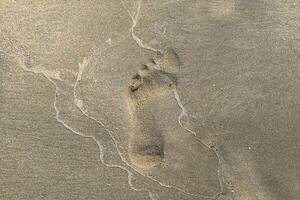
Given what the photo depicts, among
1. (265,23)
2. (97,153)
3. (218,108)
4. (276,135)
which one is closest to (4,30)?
(97,153)

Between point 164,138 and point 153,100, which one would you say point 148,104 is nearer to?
point 153,100

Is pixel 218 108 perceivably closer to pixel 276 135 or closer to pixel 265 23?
pixel 276 135

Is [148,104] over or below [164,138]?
over

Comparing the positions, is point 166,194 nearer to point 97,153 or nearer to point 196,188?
point 196,188

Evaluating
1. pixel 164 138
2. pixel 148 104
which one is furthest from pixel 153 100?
pixel 164 138

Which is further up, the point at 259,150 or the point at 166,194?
the point at 259,150

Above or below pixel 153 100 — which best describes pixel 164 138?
below

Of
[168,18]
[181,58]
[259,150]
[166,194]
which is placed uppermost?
[168,18]
